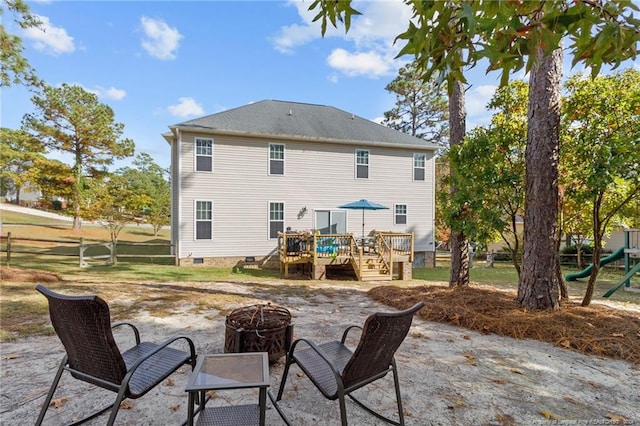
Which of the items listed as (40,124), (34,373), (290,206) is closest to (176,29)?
(290,206)

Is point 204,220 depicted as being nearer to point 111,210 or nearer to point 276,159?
point 276,159

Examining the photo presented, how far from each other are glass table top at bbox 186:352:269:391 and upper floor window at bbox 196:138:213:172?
10823mm

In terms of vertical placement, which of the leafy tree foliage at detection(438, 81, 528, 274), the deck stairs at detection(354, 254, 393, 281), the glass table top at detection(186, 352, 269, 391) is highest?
the leafy tree foliage at detection(438, 81, 528, 274)

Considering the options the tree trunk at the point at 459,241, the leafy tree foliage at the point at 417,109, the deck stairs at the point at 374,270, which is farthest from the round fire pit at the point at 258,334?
the leafy tree foliage at the point at 417,109

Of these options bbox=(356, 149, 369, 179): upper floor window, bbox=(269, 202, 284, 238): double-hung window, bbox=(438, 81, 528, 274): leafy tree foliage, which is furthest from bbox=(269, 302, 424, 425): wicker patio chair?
bbox=(356, 149, 369, 179): upper floor window

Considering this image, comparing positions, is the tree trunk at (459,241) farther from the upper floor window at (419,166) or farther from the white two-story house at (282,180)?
the upper floor window at (419,166)

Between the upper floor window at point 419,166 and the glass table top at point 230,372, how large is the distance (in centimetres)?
1368

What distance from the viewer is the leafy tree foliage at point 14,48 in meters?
9.65

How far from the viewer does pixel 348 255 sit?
1055 cm

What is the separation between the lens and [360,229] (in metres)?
13.7

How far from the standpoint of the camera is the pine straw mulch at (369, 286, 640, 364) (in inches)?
157

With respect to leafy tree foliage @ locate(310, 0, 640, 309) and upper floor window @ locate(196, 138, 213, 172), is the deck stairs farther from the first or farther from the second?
leafy tree foliage @ locate(310, 0, 640, 309)

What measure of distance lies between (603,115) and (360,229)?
30.9 ft

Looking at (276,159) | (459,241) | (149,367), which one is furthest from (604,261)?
(149,367)
